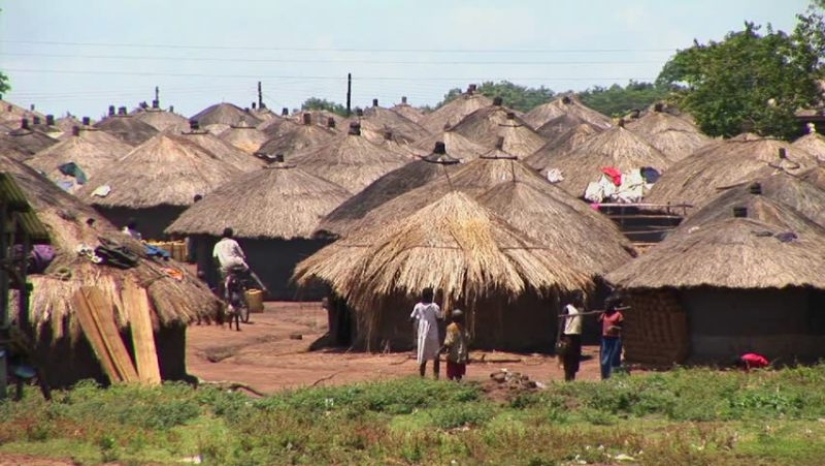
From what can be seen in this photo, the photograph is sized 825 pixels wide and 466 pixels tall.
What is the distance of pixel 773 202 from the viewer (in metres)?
27.2

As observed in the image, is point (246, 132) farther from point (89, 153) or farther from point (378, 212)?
point (378, 212)

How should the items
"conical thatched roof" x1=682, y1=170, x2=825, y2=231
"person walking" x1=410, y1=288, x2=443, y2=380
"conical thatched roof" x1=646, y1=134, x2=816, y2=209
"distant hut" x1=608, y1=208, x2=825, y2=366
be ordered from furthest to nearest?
"conical thatched roof" x1=646, y1=134, x2=816, y2=209 → "conical thatched roof" x1=682, y1=170, x2=825, y2=231 → "distant hut" x1=608, y1=208, x2=825, y2=366 → "person walking" x1=410, y1=288, x2=443, y2=380

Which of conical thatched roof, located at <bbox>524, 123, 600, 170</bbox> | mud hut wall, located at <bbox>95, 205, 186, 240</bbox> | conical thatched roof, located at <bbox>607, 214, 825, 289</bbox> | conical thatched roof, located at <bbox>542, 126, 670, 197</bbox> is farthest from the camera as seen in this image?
conical thatched roof, located at <bbox>524, 123, 600, 170</bbox>

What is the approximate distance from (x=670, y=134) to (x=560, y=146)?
6.47 metres

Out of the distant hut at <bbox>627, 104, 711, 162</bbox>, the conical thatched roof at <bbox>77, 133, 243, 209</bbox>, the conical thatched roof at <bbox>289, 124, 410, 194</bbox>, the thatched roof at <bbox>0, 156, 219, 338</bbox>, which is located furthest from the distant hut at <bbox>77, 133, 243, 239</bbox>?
the thatched roof at <bbox>0, 156, 219, 338</bbox>

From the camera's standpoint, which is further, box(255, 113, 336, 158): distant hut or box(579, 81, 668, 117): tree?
box(579, 81, 668, 117): tree

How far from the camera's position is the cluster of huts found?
22.8m

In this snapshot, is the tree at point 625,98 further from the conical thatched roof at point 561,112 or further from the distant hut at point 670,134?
the distant hut at point 670,134

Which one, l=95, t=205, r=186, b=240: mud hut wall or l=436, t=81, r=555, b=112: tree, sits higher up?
l=436, t=81, r=555, b=112: tree

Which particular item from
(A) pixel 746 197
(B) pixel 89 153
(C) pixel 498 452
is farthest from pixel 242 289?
(B) pixel 89 153

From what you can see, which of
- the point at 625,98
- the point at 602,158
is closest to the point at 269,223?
the point at 602,158

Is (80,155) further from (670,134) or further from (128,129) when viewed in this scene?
(670,134)

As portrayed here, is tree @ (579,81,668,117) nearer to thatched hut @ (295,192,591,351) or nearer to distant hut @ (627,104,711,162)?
distant hut @ (627,104,711,162)

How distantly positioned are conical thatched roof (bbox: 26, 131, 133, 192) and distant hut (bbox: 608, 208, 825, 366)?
28223 millimetres
